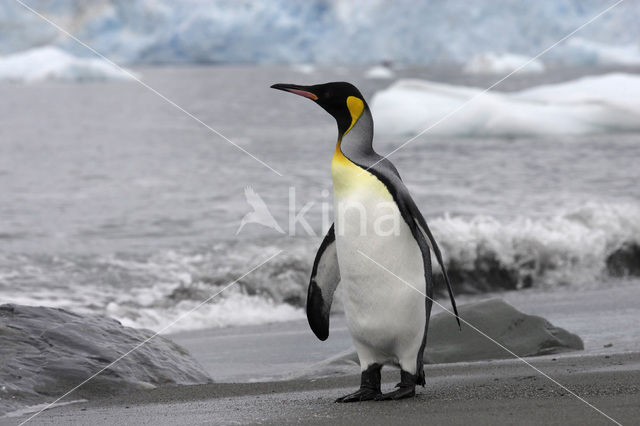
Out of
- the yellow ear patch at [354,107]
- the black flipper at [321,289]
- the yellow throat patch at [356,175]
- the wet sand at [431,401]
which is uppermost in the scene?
the yellow ear patch at [354,107]

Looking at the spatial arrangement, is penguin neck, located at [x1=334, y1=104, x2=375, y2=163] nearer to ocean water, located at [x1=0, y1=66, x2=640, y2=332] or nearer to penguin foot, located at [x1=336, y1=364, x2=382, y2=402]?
penguin foot, located at [x1=336, y1=364, x2=382, y2=402]

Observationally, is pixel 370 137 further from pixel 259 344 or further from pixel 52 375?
pixel 259 344

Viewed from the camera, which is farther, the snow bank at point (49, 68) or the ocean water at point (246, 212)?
the snow bank at point (49, 68)

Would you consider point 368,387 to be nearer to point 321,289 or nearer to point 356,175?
point 321,289

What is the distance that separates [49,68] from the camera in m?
52.5

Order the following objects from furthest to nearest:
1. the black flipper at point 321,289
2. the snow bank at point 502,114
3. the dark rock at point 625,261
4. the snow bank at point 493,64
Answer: the snow bank at point 493,64 < the snow bank at point 502,114 < the dark rock at point 625,261 < the black flipper at point 321,289

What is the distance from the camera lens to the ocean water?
7.03 meters

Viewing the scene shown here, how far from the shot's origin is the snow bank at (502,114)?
61.1 ft

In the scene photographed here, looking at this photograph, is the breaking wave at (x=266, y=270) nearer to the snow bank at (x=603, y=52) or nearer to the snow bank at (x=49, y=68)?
the snow bank at (x=49, y=68)

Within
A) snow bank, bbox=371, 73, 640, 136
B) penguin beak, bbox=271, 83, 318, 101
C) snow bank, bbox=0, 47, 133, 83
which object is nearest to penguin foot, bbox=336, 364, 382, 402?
penguin beak, bbox=271, 83, 318, 101

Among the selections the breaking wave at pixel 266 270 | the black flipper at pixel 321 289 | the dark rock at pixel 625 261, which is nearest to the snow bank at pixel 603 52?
the breaking wave at pixel 266 270

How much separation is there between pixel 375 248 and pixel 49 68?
5251 centimetres

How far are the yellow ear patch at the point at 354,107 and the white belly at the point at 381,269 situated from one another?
9.0 inches

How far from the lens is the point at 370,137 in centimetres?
327
